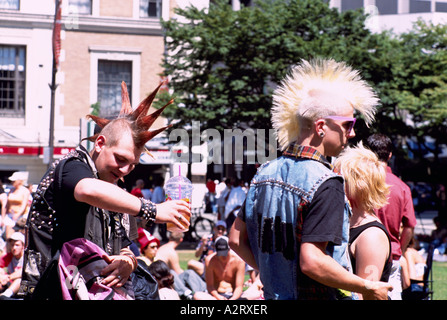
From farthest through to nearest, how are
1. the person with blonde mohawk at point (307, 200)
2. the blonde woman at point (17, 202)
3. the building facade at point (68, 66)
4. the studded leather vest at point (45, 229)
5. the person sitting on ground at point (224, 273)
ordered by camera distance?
the building facade at point (68, 66) → the blonde woman at point (17, 202) → the person sitting on ground at point (224, 273) → the studded leather vest at point (45, 229) → the person with blonde mohawk at point (307, 200)

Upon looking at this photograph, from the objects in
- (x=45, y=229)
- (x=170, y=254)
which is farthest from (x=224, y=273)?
(x=45, y=229)

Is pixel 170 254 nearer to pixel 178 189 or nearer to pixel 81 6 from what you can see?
pixel 178 189

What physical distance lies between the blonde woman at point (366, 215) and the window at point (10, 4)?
2808cm

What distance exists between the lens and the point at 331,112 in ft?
10.2

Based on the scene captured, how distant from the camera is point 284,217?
119 inches

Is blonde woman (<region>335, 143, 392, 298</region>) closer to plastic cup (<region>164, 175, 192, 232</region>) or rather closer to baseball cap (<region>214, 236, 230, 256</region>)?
plastic cup (<region>164, 175, 192, 232</region>)

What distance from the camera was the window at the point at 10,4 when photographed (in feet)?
96.7

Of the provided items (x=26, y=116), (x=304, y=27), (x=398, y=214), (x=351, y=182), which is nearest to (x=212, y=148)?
(x=304, y=27)

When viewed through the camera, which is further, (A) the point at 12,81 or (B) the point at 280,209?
(A) the point at 12,81

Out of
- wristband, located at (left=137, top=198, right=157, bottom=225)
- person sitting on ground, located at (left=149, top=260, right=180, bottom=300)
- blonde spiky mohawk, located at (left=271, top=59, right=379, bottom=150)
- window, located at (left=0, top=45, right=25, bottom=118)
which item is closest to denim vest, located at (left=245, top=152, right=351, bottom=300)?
blonde spiky mohawk, located at (left=271, top=59, right=379, bottom=150)

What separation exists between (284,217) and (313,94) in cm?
60

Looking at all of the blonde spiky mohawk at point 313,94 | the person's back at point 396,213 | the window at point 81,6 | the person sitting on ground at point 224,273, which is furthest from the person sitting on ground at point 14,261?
the window at point 81,6

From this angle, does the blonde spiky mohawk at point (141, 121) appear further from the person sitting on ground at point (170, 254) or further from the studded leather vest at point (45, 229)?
the person sitting on ground at point (170, 254)
